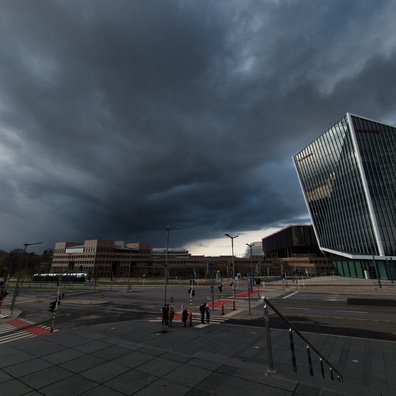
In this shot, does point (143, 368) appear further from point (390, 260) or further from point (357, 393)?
point (390, 260)

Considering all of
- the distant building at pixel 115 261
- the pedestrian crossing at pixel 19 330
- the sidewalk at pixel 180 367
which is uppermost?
the distant building at pixel 115 261

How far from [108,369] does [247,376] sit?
5.06 meters

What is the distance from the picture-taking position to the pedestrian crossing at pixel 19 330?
18547mm

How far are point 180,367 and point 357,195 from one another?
80709mm

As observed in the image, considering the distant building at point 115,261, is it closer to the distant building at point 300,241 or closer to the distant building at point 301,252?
the distant building at point 301,252

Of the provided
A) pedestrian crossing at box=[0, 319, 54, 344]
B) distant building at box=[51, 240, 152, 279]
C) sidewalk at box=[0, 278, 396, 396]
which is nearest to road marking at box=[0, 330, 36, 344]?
pedestrian crossing at box=[0, 319, 54, 344]

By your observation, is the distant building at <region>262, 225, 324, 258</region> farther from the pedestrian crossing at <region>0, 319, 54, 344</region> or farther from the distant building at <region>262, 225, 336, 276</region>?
the pedestrian crossing at <region>0, 319, 54, 344</region>

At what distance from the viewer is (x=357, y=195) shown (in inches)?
2803

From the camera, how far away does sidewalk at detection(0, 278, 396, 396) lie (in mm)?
6961

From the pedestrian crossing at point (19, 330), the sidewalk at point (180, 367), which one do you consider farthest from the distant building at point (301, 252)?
the sidewalk at point (180, 367)

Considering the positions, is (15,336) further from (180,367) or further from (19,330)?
(180,367)

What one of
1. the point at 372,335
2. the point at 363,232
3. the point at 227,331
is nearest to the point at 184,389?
the point at 227,331

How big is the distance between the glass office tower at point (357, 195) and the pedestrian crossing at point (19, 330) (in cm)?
6999

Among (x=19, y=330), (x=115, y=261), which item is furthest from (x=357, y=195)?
(x=115, y=261)
